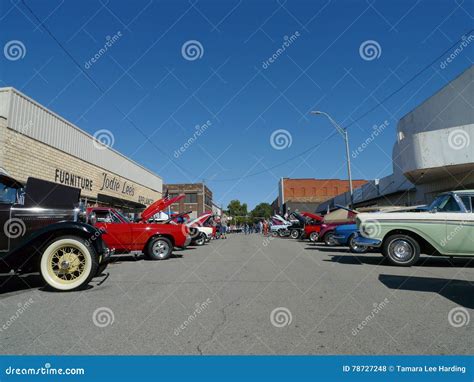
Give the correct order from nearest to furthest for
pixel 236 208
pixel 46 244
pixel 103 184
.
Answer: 1. pixel 46 244
2. pixel 103 184
3. pixel 236 208

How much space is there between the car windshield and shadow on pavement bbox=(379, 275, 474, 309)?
2546 mm

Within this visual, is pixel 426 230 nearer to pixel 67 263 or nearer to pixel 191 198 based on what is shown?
pixel 67 263

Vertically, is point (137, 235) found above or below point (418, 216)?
below

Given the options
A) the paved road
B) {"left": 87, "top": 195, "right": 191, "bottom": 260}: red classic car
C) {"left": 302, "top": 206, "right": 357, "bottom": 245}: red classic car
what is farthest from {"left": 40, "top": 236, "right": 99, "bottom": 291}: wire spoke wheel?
{"left": 302, "top": 206, "right": 357, "bottom": 245}: red classic car

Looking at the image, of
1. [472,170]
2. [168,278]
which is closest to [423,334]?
[168,278]

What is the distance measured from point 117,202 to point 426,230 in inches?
917

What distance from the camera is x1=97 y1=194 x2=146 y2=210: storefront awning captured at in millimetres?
24344

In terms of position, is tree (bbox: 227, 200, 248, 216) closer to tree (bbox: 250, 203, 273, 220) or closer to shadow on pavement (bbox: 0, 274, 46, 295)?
tree (bbox: 250, 203, 273, 220)

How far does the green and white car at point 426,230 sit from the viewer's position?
330 inches

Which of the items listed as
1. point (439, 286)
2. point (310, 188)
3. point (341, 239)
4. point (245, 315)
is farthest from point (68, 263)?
point (310, 188)

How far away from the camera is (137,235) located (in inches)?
437

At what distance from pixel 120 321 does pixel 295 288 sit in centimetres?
311
